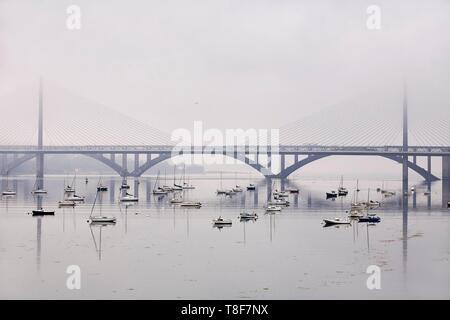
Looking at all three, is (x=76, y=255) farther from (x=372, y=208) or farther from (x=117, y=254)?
(x=372, y=208)

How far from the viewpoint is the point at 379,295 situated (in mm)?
Result: 27953

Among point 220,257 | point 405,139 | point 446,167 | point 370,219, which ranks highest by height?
point 405,139

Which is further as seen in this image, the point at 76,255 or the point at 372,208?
the point at 372,208

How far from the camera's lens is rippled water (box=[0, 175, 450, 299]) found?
28.8 metres

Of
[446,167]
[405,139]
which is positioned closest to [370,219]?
[405,139]

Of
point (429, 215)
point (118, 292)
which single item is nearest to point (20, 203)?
point (429, 215)

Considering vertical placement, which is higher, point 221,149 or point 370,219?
point 221,149

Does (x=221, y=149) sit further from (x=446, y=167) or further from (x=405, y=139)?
(x=446, y=167)

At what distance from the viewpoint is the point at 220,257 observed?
3728 cm

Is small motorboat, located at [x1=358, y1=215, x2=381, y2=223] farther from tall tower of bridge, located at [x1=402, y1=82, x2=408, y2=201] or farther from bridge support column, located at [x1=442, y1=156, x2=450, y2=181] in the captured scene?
bridge support column, located at [x1=442, y1=156, x2=450, y2=181]

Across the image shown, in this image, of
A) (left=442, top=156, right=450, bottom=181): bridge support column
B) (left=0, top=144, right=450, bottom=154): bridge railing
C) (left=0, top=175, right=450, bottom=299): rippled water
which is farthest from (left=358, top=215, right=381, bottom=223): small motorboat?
(left=442, top=156, right=450, bottom=181): bridge support column

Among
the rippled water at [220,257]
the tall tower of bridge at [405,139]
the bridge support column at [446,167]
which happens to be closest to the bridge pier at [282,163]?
the tall tower of bridge at [405,139]

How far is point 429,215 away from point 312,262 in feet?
117
